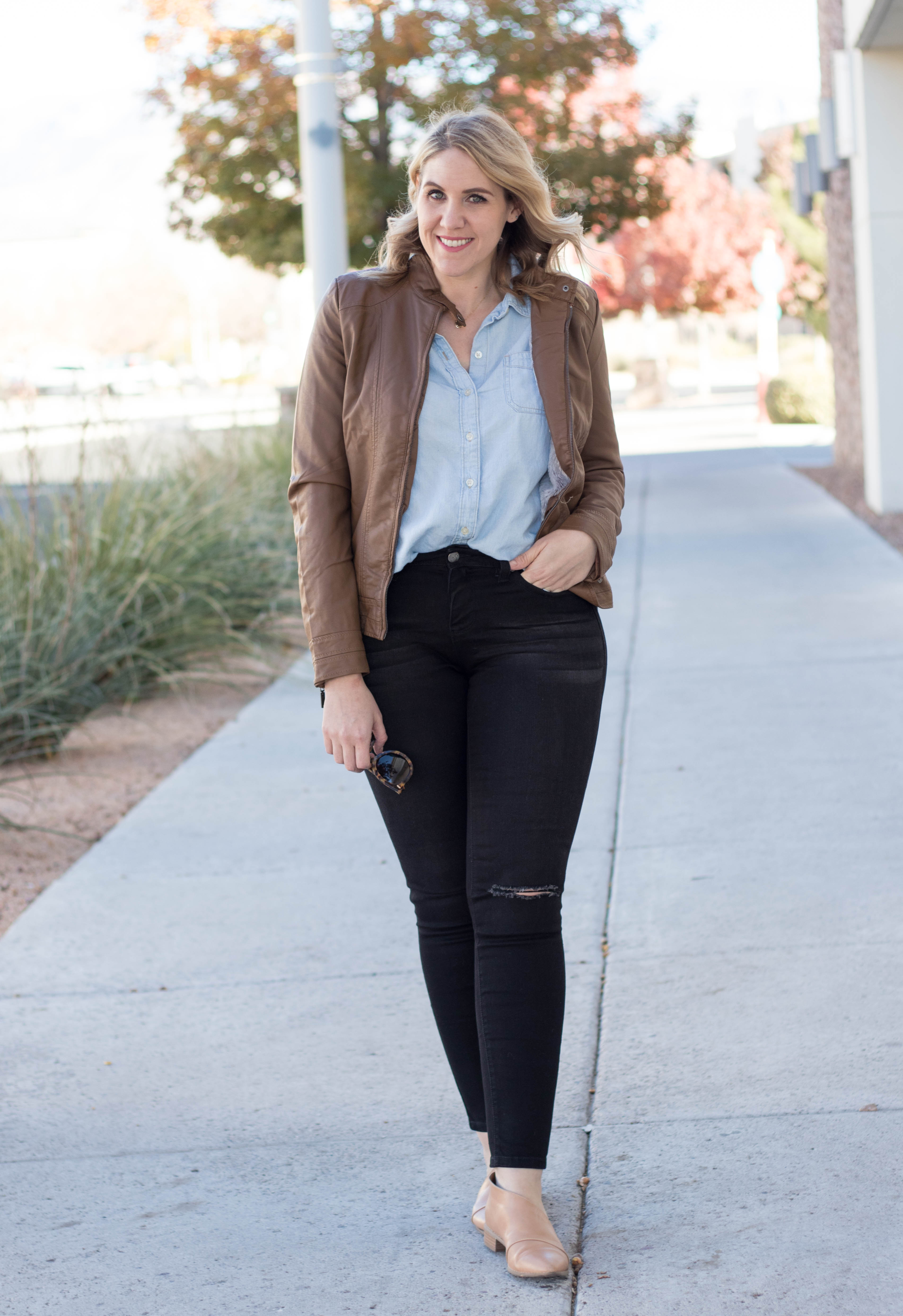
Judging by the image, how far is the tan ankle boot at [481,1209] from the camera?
8.81 ft

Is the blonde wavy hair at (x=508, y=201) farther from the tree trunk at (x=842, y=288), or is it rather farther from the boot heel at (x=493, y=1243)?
the tree trunk at (x=842, y=288)

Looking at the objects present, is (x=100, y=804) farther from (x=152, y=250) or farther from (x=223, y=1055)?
(x=152, y=250)

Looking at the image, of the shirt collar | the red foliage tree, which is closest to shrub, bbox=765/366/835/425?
the red foliage tree

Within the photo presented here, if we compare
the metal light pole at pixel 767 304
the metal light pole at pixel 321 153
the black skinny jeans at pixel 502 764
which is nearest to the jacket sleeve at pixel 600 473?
the black skinny jeans at pixel 502 764

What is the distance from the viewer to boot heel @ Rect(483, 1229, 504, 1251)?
2654 millimetres

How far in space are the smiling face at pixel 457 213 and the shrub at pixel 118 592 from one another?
3.82 m

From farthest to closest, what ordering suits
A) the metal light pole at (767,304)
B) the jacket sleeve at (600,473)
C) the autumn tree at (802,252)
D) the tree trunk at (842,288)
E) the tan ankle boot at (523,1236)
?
the autumn tree at (802,252), the metal light pole at (767,304), the tree trunk at (842,288), the jacket sleeve at (600,473), the tan ankle boot at (523,1236)

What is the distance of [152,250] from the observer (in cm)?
11131

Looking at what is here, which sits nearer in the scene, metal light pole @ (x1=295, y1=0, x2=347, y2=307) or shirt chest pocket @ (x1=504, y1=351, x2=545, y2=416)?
shirt chest pocket @ (x1=504, y1=351, x2=545, y2=416)

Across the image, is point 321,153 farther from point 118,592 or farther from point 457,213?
point 457,213

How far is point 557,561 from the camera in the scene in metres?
2.56

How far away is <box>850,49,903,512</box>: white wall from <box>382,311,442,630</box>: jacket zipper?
9.73 m

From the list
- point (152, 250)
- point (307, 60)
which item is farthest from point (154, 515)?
point (152, 250)

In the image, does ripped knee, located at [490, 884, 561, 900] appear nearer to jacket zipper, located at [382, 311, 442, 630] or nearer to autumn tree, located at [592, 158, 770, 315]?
jacket zipper, located at [382, 311, 442, 630]
